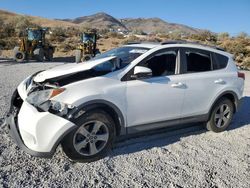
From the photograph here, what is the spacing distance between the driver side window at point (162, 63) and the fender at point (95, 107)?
933 mm

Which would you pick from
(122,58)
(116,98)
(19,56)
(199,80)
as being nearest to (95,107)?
(116,98)

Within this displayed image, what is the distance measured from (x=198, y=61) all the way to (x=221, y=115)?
1.27 m

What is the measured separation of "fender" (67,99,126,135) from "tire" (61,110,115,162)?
0.08 m

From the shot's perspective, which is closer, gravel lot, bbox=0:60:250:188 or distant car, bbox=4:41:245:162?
gravel lot, bbox=0:60:250:188

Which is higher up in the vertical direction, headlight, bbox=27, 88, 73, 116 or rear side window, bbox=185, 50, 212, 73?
rear side window, bbox=185, 50, 212, 73

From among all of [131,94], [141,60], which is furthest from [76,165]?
[141,60]

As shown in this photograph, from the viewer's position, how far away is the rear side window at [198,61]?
20.1 feet

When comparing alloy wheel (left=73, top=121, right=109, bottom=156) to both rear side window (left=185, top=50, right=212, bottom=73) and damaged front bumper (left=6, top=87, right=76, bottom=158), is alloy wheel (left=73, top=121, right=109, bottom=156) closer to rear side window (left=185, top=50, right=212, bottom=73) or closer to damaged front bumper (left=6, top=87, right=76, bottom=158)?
damaged front bumper (left=6, top=87, right=76, bottom=158)

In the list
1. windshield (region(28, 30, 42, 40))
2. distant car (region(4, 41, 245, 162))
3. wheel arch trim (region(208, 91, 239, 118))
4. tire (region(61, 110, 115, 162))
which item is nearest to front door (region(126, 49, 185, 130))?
distant car (region(4, 41, 245, 162))

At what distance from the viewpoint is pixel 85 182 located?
4.33m

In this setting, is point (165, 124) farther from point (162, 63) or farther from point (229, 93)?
point (229, 93)

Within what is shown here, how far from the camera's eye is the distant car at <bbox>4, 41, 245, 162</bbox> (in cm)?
454

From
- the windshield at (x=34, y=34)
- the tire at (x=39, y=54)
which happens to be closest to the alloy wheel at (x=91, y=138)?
the tire at (x=39, y=54)

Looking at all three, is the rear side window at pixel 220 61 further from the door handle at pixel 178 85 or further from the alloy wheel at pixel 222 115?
the door handle at pixel 178 85
